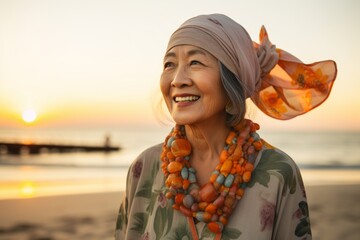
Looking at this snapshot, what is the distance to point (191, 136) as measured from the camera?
227cm

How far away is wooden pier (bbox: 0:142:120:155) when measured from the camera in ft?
104

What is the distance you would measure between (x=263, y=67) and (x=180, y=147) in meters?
0.52

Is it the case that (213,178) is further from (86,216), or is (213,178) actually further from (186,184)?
(86,216)

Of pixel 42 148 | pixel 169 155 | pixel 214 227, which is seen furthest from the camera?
pixel 42 148

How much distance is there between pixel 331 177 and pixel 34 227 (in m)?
10.4

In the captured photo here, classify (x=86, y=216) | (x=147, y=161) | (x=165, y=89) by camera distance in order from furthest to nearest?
(x=86, y=216), (x=147, y=161), (x=165, y=89)

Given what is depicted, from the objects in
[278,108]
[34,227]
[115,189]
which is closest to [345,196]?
[115,189]

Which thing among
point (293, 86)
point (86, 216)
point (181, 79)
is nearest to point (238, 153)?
point (181, 79)

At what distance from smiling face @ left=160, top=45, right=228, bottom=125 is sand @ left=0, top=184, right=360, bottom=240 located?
4912 millimetres

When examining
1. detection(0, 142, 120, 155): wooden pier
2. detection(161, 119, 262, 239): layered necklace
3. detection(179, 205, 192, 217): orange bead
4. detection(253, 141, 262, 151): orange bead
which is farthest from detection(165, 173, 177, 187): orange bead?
detection(0, 142, 120, 155): wooden pier

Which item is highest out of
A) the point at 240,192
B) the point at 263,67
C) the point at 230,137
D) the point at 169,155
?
the point at 263,67

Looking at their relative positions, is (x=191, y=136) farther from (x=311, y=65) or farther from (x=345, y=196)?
(x=345, y=196)

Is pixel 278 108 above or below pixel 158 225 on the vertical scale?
above

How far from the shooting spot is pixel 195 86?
6.76ft
